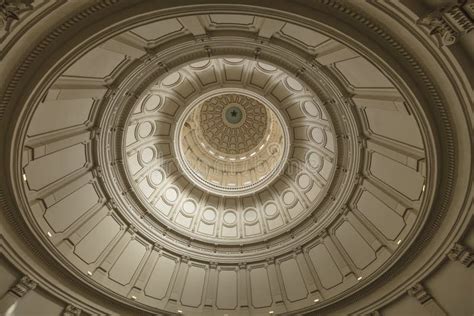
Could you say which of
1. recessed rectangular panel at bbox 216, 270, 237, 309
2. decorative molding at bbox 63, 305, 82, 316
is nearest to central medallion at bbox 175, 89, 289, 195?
recessed rectangular panel at bbox 216, 270, 237, 309

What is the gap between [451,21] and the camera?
22.6 ft

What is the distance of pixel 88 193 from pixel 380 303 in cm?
1202

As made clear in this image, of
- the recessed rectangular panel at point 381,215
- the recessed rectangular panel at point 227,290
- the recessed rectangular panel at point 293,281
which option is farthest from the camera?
the recessed rectangular panel at point 227,290

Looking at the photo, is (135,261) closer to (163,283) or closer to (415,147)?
(163,283)

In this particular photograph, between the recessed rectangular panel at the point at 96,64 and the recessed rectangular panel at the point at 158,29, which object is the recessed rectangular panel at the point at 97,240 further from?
the recessed rectangular panel at the point at 158,29

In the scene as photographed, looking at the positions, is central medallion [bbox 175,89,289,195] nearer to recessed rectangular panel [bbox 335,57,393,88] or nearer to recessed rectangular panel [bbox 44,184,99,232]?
recessed rectangular panel [bbox 44,184,99,232]

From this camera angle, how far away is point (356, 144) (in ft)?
47.4

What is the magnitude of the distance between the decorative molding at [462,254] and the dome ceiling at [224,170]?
1.22 meters

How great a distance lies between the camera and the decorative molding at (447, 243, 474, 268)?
10.3 m

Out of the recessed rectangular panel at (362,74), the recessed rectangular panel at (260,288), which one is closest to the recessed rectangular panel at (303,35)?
the recessed rectangular panel at (362,74)

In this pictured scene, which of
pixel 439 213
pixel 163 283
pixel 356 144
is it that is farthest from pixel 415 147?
pixel 163 283

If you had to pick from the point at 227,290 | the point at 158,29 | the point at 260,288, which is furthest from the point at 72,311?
the point at 158,29

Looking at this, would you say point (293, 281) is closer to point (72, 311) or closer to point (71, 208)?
point (72, 311)

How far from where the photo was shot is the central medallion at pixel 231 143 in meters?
21.9
